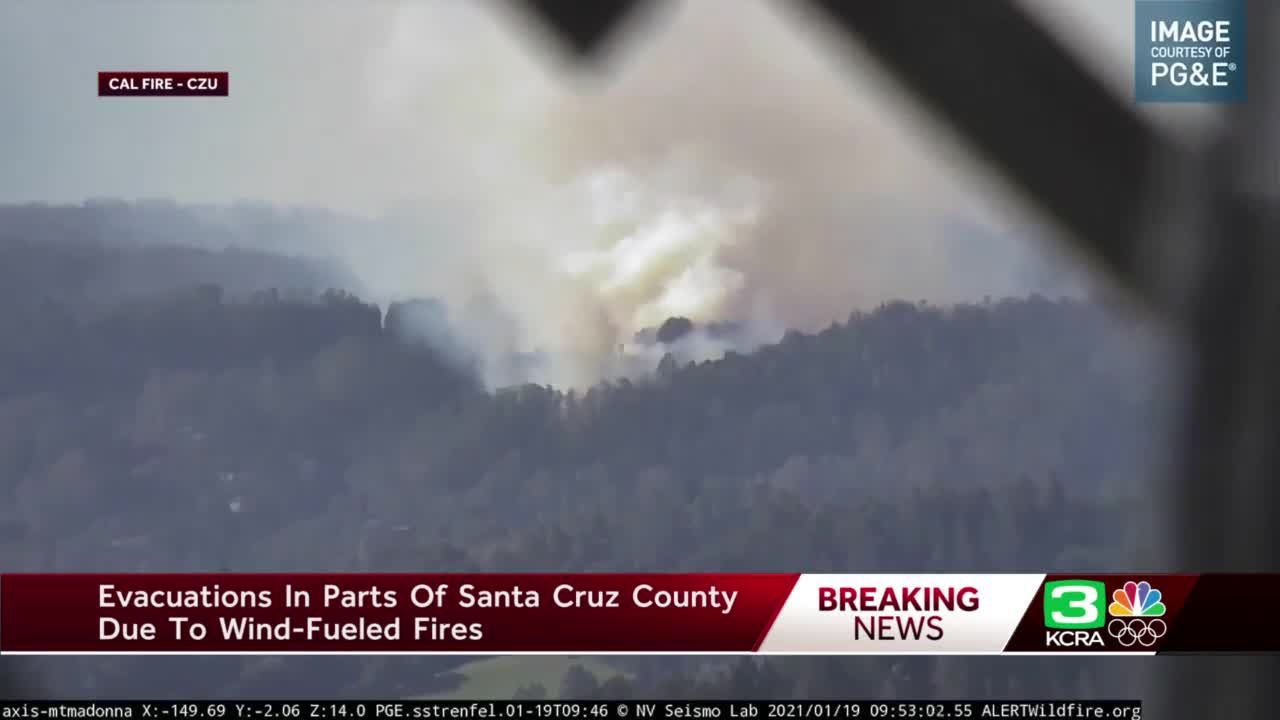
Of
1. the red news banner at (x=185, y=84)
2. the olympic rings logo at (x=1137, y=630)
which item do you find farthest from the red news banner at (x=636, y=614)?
the red news banner at (x=185, y=84)

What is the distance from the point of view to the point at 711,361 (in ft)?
4.05

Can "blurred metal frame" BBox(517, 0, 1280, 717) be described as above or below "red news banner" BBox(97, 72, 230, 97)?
below

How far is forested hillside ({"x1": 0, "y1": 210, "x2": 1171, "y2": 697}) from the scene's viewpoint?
1227 millimetres

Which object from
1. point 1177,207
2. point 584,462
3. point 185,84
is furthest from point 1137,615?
point 185,84

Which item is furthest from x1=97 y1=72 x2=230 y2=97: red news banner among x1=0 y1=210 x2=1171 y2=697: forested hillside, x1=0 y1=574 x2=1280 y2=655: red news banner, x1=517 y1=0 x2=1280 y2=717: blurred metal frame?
x1=517 y1=0 x2=1280 y2=717: blurred metal frame

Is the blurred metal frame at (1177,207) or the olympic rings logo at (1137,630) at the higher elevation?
the blurred metal frame at (1177,207)

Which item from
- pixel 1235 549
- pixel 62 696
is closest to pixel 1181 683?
pixel 1235 549

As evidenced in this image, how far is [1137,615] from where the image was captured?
122 cm

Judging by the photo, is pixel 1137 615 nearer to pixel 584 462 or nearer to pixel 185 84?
pixel 584 462

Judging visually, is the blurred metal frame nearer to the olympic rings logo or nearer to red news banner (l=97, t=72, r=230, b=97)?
the olympic rings logo

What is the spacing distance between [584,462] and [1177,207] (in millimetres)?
684

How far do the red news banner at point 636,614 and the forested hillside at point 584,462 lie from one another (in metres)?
0.02

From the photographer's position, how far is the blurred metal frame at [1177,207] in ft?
3.97

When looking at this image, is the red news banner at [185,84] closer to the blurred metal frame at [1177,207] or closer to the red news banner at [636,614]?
Result: the red news banner at [636,614]
